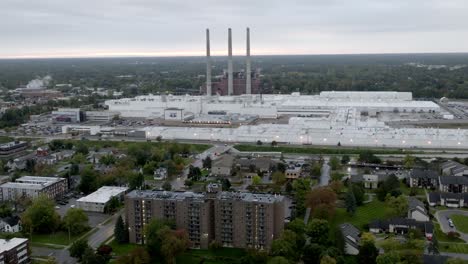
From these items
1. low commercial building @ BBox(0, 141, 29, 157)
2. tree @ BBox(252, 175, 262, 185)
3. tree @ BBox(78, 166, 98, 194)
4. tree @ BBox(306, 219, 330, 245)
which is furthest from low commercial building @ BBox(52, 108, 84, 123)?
tree @ BBox(306, 219, 330, 245)

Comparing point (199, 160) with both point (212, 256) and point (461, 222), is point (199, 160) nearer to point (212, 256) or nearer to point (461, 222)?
point (212, 256)

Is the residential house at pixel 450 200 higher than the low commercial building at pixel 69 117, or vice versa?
the low commercial building at pixel 69 117

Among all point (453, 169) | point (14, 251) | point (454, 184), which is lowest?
point (14, 251)

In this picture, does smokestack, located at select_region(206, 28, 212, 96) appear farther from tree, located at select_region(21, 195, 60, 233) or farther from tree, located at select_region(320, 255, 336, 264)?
tree, located at select_region(320, 255, 336, 264)

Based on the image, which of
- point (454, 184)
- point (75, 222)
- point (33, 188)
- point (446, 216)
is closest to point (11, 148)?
point (33, 188)

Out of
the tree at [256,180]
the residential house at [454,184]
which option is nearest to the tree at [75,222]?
the tree at [256,180]

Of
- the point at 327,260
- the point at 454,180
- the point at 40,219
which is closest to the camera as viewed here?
the point at 327,260

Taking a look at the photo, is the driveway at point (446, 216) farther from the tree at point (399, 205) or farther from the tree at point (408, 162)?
the tree at point (408, 162)
